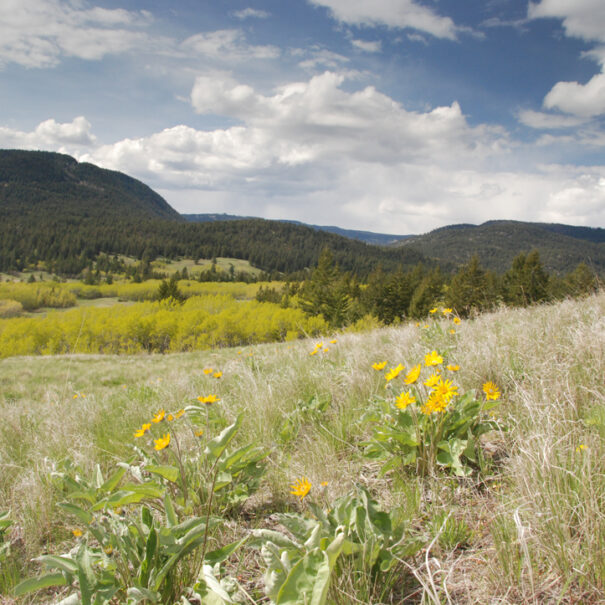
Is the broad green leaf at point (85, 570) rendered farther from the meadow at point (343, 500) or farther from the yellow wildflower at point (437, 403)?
the yellow wildflower at point (437, 403)

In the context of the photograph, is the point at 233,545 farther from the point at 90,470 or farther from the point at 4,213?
the point at 4,213

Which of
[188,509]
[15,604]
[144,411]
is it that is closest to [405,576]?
[188,509]

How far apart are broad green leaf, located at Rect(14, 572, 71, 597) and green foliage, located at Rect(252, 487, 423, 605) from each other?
750mm

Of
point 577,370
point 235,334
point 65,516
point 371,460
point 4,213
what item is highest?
point 4,213

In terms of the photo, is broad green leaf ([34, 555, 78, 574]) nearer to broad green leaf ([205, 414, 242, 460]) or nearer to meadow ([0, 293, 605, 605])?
meadow ([0, 293, 605, 605])

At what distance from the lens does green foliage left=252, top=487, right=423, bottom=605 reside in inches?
44.0

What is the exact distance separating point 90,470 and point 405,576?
213 cm

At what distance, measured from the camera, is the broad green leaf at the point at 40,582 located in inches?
48.5

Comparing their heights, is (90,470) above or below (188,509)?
below

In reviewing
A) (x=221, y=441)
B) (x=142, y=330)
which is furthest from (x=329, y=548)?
(x=142, y=330)

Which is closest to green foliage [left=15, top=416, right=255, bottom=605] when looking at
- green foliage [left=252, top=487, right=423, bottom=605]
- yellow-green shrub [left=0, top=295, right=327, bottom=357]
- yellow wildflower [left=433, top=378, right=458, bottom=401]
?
green foliage [left=252, top=487, right=423, bottom=605]

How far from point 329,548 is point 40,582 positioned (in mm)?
1072

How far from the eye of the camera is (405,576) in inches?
57.0

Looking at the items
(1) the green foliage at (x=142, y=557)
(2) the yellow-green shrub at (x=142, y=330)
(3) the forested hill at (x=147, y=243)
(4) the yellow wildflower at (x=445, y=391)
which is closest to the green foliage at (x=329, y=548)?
(1) the green foliage at (x=142, y=557)
